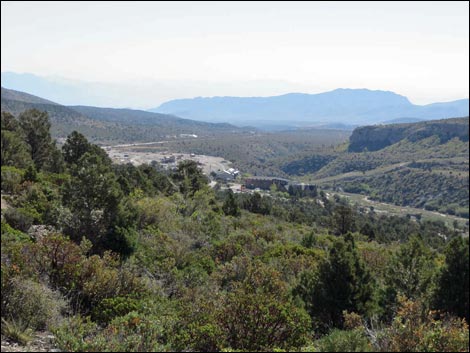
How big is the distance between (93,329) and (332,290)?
24.2ft

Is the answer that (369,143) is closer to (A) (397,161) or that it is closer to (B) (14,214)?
(A) (397,161)

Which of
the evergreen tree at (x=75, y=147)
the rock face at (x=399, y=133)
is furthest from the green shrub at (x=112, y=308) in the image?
the rock face at (x=399, y=133)

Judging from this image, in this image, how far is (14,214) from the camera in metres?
14.6

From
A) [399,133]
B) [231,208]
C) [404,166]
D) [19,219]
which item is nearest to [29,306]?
[19,219]

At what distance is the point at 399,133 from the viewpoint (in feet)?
621

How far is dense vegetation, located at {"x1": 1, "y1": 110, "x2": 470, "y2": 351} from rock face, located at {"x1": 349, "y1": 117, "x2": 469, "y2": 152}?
16118 centimetres

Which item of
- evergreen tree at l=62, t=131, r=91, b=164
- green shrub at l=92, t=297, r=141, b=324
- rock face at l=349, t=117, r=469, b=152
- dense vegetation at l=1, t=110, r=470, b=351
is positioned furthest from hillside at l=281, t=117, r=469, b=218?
green shrub at l=92, t=297, r=141, b=324

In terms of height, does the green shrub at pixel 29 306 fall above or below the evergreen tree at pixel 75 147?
below

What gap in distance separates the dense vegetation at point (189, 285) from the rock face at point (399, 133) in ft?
529

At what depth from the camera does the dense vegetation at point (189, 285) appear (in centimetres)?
623

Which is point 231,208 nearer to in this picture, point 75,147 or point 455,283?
point 75,147

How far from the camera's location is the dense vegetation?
6227 millimetres

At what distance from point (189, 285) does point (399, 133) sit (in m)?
194

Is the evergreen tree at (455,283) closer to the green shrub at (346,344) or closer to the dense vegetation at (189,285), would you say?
the dense vegetation at (189,285)
